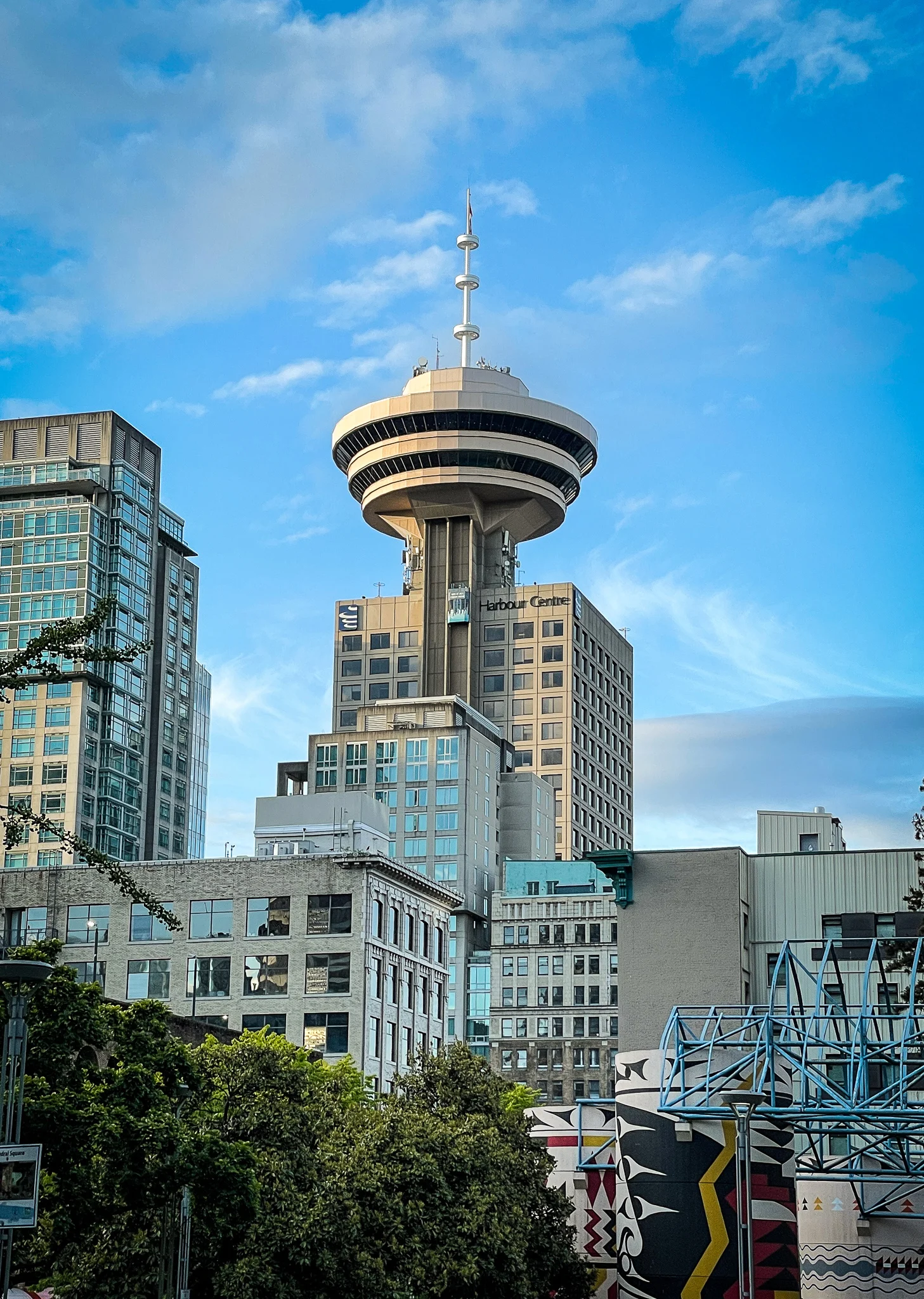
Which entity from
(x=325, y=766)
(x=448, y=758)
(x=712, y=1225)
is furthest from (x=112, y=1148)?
(x=325, y=766)

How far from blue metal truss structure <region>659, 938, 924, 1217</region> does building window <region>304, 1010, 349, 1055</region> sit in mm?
42884

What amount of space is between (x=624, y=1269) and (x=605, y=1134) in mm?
7536

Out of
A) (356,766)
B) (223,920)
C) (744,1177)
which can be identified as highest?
(356,766)

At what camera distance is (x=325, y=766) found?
18800cm

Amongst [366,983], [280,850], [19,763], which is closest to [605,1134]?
[366,983]

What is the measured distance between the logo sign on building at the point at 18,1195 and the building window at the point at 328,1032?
87.2 meters

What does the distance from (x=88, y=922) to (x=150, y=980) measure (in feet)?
17.4

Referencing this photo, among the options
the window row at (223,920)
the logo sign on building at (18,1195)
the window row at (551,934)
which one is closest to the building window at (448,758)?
the window row at (551,934)

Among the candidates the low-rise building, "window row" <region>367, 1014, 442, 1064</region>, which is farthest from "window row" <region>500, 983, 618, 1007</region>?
the low-rise building

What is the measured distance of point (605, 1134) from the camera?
63156mm

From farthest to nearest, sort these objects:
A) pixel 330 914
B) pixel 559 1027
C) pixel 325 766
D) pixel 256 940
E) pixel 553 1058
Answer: pixel 325 766
pixel 559 1027
pixel 553 1058
pixel 256 940
pixel 330 914

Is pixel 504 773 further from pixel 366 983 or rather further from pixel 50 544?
pixel 366 983

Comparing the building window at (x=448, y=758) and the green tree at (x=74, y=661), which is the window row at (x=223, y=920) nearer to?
the building window at (x=448, y=758)

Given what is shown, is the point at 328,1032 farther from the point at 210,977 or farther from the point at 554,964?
the point at 554,964
